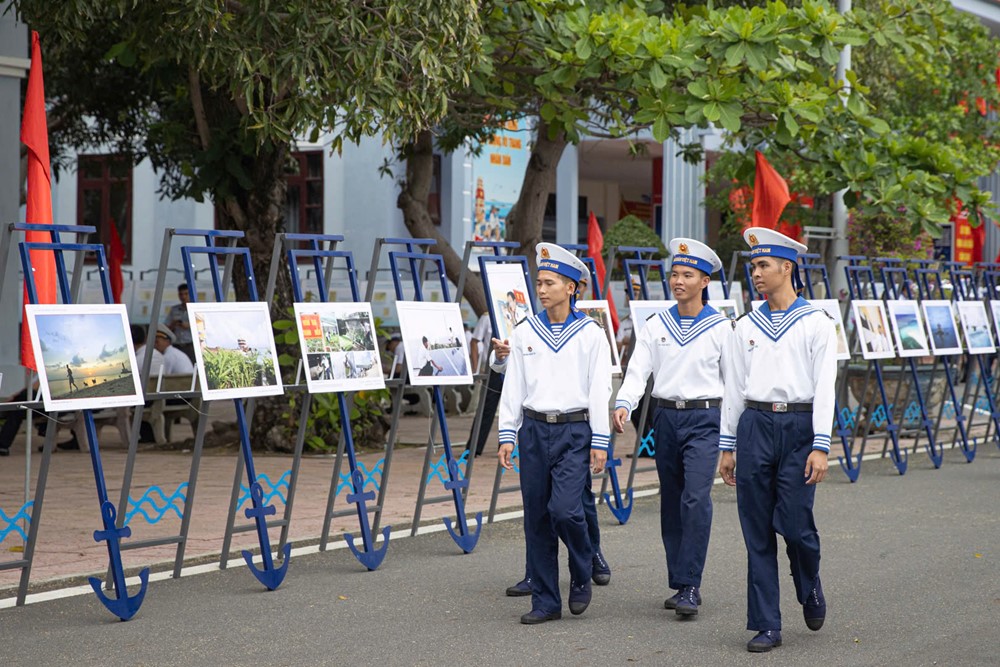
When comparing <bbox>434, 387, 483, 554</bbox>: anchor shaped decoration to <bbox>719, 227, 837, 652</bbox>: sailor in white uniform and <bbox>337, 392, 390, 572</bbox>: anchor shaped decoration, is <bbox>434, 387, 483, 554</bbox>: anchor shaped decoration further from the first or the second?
<bbox>719, 227, 837, 652</bbox>: sailor in white uniform

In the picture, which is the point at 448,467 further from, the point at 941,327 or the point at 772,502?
the point at 941,327

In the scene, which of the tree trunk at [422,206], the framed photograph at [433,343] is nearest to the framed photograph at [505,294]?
the framed photograph at [433,343]

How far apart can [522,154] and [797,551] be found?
A: 75.6ft

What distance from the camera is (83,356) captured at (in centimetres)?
690

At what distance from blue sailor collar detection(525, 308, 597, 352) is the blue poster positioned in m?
21.0

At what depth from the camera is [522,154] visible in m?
29.0

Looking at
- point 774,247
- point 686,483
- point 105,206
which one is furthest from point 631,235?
point 774,247

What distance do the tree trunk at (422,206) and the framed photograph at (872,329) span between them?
461 cm

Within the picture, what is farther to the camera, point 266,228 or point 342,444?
point 266,228

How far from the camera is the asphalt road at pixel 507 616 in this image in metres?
6.25

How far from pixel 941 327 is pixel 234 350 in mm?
8777

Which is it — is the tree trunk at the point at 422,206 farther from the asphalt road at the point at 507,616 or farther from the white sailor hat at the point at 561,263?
the white sailor hat at the point at 561,263

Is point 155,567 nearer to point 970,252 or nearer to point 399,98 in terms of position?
point 399,98

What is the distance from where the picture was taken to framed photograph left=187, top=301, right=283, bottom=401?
24.8 ft
